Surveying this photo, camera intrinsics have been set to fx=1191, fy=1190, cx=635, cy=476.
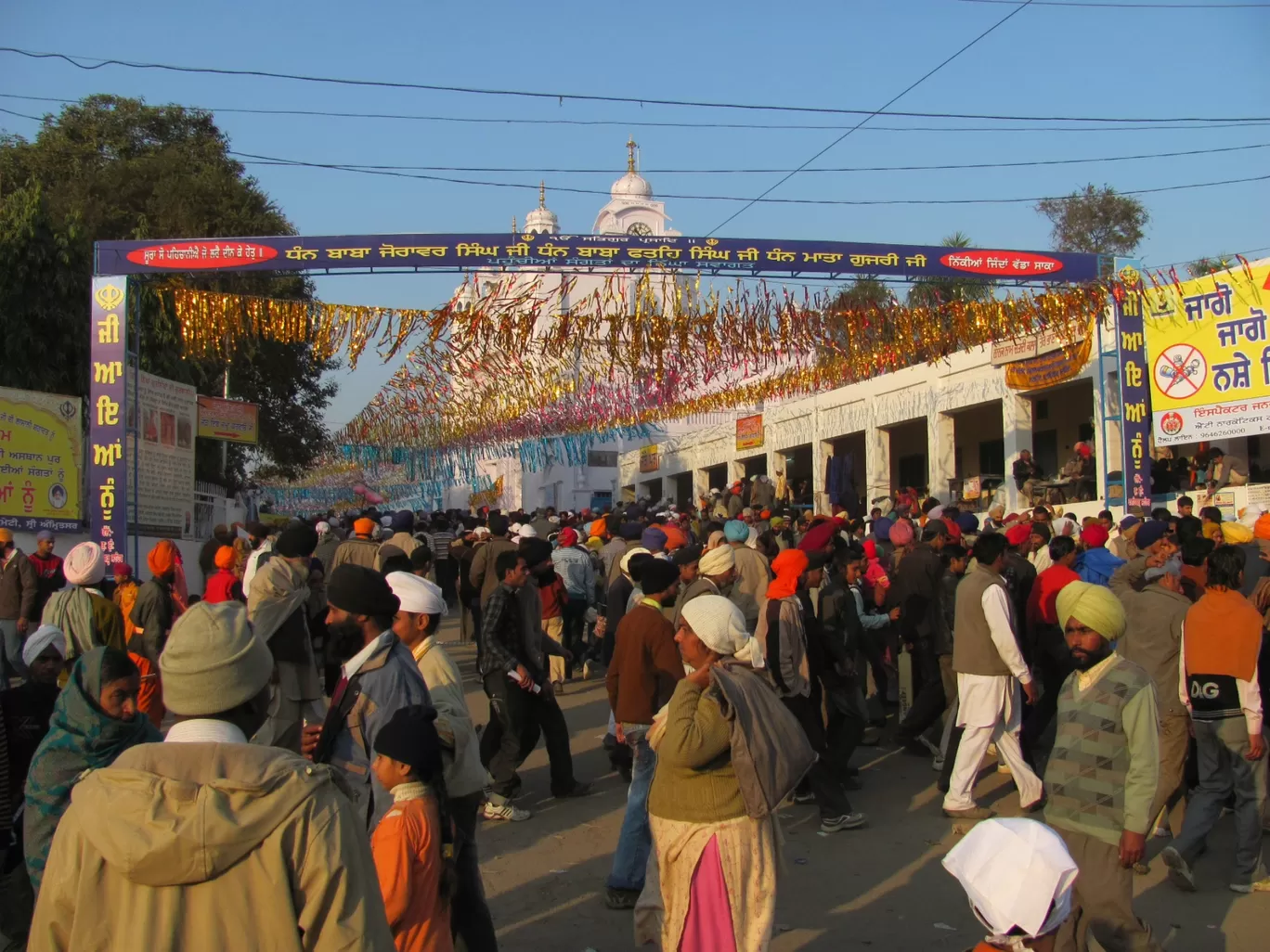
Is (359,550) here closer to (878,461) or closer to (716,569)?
(716,569)

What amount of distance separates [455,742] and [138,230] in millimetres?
25489

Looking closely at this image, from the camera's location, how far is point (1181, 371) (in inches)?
649

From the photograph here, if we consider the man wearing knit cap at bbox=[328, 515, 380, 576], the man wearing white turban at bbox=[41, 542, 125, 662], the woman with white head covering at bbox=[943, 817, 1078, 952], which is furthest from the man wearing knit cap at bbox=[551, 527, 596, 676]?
the woman with white head covering at bbox=[943, 817, 1078, 952]

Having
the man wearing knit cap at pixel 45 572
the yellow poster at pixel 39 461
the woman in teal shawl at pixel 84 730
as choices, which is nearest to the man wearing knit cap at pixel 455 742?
the woman in teal shawl at pixel 84 730

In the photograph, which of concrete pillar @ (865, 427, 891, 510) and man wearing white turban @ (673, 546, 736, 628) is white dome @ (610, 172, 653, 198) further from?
man wearing white turban @ (673, 546, 736, 628)

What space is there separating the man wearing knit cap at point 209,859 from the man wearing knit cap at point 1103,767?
113 inches

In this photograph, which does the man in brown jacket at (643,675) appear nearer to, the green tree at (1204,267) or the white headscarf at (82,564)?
the white headscarf at (82,564)

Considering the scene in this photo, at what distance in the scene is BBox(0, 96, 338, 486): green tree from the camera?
73.2 ft

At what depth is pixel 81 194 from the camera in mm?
29781

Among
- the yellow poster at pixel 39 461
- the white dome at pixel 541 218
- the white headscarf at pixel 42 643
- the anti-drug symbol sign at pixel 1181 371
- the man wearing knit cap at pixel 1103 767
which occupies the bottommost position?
the man wearing knit cap at pixel 1103 767

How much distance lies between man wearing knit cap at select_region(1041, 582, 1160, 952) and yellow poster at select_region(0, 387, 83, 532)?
1321 cm

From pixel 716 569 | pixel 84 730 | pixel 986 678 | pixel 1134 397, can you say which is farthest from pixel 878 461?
pixel 84 730

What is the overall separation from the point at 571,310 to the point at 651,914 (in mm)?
9932

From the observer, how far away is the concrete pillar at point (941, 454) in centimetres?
2423
